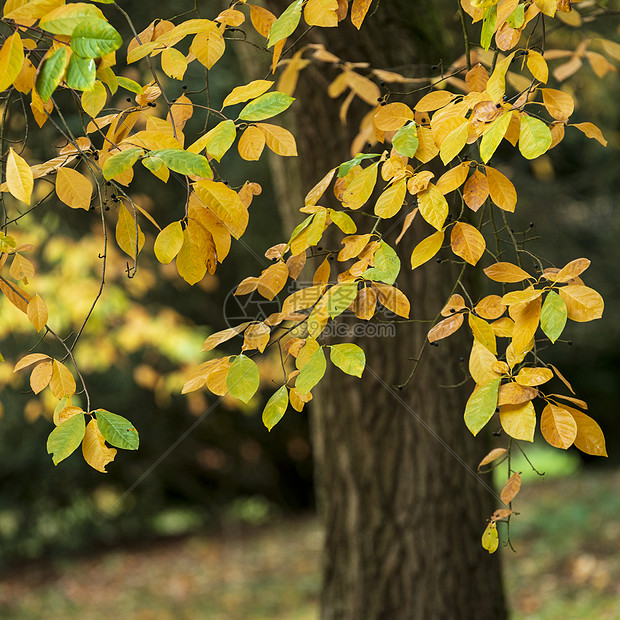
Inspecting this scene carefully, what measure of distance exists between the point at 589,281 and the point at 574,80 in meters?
1.81

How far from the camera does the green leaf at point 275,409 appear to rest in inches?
41.1

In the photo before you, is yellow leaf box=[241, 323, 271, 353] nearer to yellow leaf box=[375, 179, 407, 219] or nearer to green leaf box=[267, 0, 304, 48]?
yellow leaf box=[375, 179, 407, 219]

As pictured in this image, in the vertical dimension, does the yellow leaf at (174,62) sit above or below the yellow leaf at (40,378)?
above

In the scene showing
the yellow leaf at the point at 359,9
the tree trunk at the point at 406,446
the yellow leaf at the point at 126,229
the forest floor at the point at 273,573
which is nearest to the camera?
the yellow leaf at the point at 126,229

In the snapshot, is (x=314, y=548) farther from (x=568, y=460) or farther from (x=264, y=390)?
(x=568, y=460)

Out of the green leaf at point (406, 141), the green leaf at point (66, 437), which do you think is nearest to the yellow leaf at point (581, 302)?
the green leaf at point (406, 141)

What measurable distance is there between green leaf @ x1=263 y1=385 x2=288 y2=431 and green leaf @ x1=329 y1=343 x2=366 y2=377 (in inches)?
4.3

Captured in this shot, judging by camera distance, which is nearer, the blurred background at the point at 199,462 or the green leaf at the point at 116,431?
the green leaf at the point at 116,431

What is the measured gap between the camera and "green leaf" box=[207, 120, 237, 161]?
1030mm

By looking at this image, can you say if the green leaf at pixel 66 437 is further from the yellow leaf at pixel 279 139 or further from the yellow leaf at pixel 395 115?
the yellow leaf at pixel 395 115

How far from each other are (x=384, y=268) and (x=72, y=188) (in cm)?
59

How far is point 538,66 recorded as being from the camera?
3.38ft

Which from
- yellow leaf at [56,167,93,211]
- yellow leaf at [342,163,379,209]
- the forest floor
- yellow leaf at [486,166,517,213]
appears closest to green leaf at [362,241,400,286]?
yellow leaf at [342,163,379,209]

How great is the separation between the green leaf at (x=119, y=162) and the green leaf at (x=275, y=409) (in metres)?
0.44
